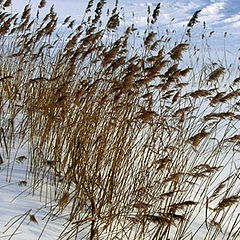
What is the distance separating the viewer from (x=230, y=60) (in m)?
8.29

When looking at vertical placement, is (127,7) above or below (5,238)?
above

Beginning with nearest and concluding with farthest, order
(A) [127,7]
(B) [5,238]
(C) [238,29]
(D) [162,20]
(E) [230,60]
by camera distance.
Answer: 1. (B) [5,238]
2. (E) [230,60]
3. (C) [238,29]
4. (D) [162,20]
5. (A) [127,7]

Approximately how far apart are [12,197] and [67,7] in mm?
13065

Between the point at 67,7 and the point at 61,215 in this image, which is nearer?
the point at 61,215

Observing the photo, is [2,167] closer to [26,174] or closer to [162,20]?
[26,174]

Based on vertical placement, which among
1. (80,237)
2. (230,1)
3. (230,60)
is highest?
(230,1)

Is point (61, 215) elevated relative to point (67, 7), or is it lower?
lower

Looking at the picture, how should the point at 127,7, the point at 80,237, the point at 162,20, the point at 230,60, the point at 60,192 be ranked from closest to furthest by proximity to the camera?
the point at 80,237
the point at 60,192
the point at 230,60
the point at 162,20
the point at 127,7

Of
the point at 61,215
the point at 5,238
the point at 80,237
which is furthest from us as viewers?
the point at 61,215

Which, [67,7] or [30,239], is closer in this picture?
[30,239]

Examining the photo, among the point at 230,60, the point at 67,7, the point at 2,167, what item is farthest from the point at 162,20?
the point at 2,167

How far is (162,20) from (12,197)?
1239cm

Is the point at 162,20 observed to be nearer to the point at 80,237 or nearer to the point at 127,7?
the point at 127,7

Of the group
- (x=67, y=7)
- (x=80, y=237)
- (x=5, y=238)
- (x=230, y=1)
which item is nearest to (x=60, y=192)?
(x=80, y=237)
